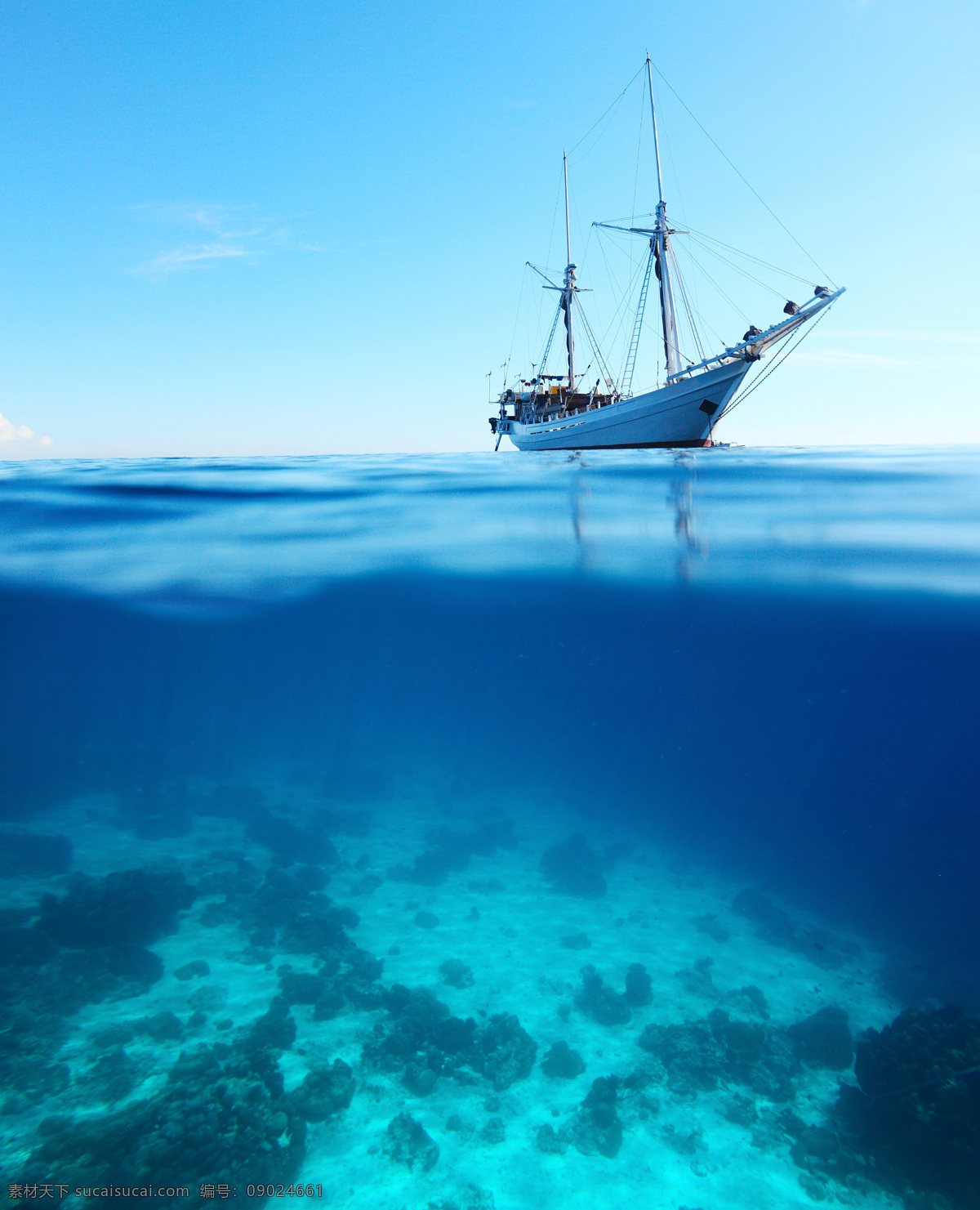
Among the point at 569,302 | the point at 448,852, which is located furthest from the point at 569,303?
the point at 448,852

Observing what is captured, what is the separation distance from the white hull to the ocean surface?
13076 mm

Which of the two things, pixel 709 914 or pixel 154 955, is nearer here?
pixel 154 955

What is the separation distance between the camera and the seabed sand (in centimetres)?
620

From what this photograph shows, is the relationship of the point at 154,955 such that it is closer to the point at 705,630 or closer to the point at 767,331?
the point at 705,630

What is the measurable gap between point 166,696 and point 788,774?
32.5 metres

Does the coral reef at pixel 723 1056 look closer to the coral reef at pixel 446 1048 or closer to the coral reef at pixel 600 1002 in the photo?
the coral reef at pixel 600 1002

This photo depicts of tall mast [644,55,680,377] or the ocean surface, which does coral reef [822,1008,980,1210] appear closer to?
the ocean surface

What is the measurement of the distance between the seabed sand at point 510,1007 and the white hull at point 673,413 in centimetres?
2483

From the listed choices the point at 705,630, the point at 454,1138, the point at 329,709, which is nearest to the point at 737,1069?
the point at 454,1138

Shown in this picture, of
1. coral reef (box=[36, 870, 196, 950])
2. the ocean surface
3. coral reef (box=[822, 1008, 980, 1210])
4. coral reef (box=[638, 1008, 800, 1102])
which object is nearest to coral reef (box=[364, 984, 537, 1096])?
the ocean surface

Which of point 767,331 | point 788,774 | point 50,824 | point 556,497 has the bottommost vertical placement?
point 788,774

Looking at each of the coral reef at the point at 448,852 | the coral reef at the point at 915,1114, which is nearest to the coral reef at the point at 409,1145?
the coral reef at the point at 915,1114

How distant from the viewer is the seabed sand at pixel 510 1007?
6.20m

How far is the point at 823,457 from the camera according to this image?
1931cm
